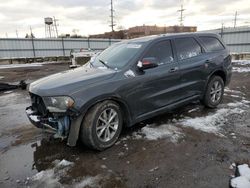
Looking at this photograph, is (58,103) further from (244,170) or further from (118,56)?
(244,170)

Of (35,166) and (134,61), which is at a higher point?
(134,61)

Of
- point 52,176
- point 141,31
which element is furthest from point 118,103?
point 141,31

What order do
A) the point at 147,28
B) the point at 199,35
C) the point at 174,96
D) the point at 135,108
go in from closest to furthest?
1. the point at 135,108
2. the point at 174,96
3. the point at 199,35
4. the point at 147,28

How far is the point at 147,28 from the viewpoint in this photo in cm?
4600

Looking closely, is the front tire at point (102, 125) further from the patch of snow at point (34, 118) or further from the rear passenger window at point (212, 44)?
the rear passenger window at point (212, 44)

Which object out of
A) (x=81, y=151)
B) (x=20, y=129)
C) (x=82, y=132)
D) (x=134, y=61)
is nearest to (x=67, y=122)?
(x=82, y=132)

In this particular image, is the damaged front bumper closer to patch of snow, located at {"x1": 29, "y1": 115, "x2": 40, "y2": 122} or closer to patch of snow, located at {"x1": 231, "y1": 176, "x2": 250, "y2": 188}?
patch of snow, located at {"x1": 29, "y1": 115, "x2": 40, "y2": 122}

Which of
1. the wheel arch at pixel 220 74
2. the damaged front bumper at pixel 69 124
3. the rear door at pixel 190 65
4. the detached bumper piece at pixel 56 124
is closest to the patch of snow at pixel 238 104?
the wheel arch at pixel 220 74

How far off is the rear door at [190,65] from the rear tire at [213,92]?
12.1 inches

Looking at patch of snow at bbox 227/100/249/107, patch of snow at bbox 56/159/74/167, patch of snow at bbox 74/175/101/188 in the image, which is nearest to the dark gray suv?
patch of snow at bbox 56/159/74/167

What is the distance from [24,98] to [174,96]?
520 cm

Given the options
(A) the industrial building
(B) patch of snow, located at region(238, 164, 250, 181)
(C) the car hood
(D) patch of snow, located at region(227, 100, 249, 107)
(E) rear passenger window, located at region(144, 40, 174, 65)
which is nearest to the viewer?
(B) patch of snow, located at region(238, 164, 250, 181)

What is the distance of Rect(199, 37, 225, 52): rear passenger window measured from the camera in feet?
18.1

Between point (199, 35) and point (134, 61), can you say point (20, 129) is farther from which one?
point (199, 35)
